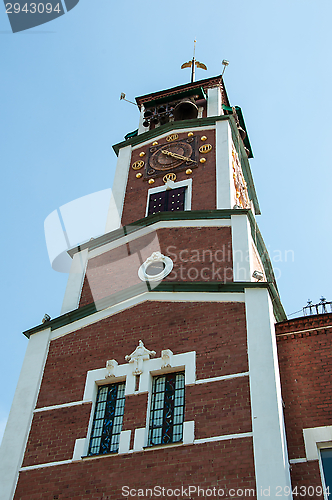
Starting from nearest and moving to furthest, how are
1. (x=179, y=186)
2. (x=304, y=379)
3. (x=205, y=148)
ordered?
(x=304, y=379)
(x=179, y=186)
(x=205, y=148)

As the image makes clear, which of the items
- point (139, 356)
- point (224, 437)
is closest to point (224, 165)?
point (139, 356)

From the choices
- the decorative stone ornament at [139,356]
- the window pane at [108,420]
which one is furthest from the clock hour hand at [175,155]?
the window pane at [108,420]

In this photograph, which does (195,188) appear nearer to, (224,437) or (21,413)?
(21,413)

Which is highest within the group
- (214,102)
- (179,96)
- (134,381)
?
(179,96)

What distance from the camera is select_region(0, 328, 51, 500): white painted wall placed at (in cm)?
1527

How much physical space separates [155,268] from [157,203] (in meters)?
4.37

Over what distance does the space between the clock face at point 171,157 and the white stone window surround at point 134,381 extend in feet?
31.4

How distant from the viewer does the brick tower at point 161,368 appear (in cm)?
1361

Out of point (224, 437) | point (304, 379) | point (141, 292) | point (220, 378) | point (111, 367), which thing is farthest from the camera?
point (141, 292)

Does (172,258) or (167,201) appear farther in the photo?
(167,201)

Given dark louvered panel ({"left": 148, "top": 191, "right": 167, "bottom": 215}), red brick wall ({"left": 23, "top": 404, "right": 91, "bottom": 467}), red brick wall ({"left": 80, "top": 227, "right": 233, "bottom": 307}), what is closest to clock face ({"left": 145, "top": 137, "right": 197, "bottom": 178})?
dark louvered panel ({"left": 148, "top": 191, "right": 167, "bottom": 215})

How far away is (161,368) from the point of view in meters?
15.7

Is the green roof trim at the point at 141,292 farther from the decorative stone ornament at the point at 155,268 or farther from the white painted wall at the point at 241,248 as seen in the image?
the white painted wall at the point at 241,248

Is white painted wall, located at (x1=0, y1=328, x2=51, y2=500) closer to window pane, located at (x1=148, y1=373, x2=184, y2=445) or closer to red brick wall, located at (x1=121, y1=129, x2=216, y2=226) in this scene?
window pane, located at (x1=148, y1=373, x2=184, y2=445)
